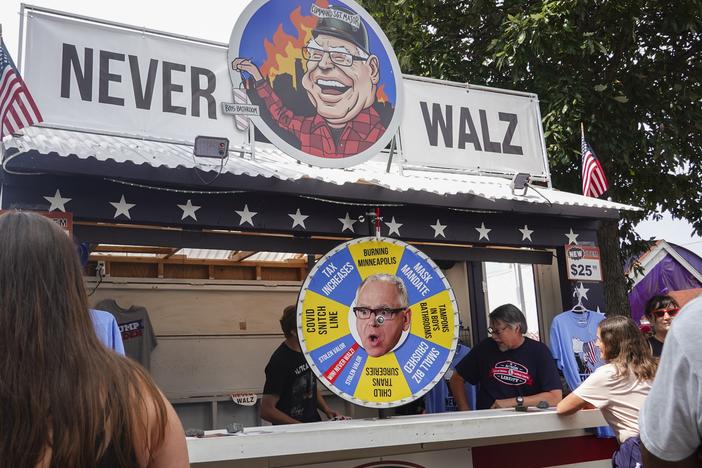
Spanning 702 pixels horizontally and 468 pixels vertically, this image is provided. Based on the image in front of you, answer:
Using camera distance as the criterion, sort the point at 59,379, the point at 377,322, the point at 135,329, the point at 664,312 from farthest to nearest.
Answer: the point at 135,329 → the point at 664,312 → the point at 377,322 → the point at 59,379

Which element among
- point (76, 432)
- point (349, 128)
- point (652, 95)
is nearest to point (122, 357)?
point (76, 432)

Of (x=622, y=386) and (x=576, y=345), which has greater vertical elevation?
(x=576, y=345)

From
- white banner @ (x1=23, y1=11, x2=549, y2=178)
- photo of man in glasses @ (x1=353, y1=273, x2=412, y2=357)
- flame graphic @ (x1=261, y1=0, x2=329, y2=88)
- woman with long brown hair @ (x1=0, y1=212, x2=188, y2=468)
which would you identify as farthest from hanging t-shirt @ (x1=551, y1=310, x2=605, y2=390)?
woman with long brown hair @ (x1=0, y1=212, x2=188, y2=468)

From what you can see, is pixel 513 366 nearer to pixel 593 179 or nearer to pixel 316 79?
pixel 593 179

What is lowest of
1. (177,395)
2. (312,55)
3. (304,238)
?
(177,395)

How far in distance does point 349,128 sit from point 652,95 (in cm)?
Answer: 679

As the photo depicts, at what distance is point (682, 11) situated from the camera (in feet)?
32.7

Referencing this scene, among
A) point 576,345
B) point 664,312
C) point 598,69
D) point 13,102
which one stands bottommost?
point 576,345

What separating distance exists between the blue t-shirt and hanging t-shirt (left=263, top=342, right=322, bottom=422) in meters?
1.40

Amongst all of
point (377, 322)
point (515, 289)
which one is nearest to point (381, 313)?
point (377, 322)

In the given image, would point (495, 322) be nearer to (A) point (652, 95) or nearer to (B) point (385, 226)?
(B) point (385, 226)

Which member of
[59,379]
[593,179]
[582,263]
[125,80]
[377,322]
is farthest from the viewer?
[593,179]

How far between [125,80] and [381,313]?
2542 millimetres

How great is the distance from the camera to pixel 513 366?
5.38 metres
